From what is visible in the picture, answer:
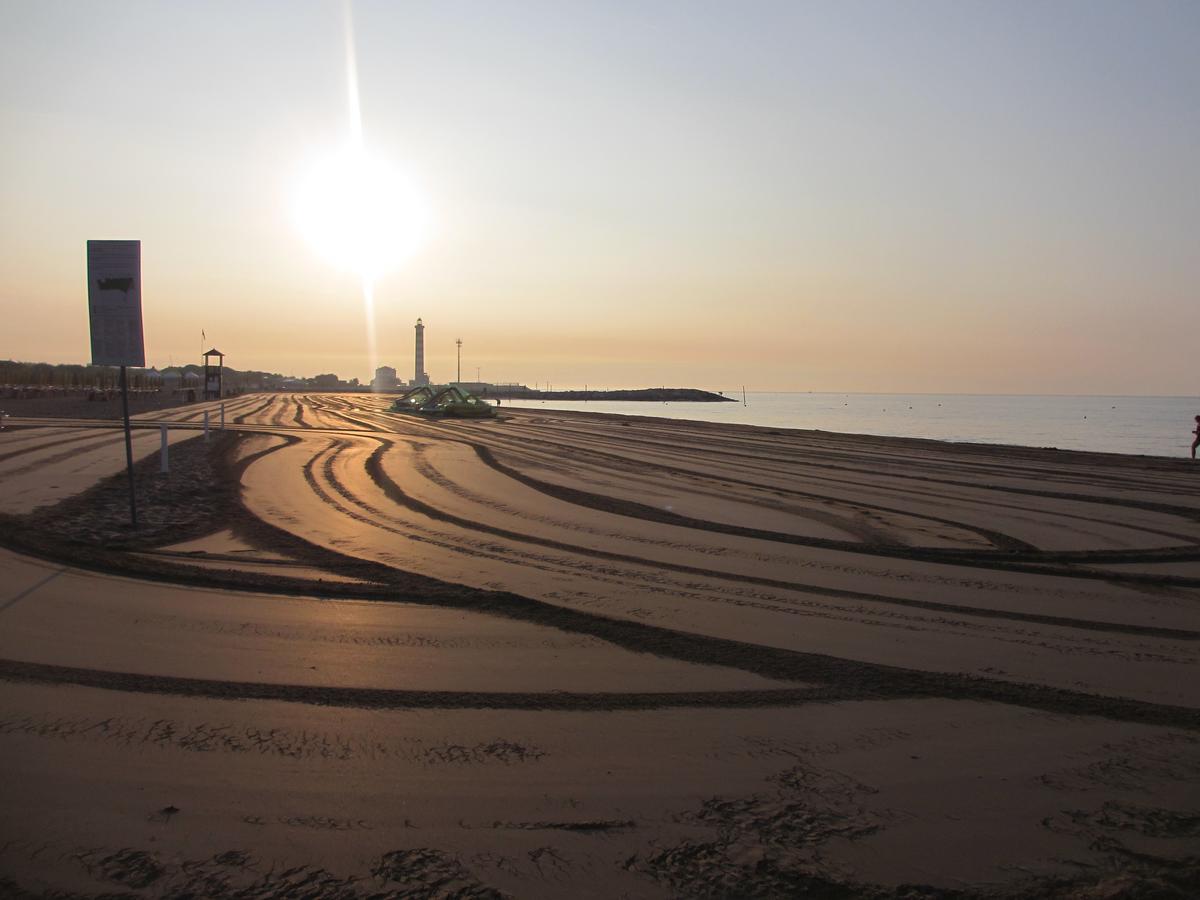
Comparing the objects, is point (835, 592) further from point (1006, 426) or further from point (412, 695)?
point (1006, 426)

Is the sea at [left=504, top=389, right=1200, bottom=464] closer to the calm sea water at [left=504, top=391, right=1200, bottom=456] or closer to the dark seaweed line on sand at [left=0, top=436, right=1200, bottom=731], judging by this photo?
the calm sea water at [left=504, top=391, right=1200, bottom=456]

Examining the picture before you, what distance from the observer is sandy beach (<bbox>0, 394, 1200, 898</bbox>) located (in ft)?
11.0

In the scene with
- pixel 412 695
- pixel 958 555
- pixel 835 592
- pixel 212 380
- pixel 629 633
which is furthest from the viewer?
pixel 212 380

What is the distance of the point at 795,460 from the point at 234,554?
61.5ft

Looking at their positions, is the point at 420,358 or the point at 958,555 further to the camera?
the point at 420,358

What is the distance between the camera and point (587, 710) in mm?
4914

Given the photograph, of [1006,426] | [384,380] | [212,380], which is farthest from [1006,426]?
[384,380]

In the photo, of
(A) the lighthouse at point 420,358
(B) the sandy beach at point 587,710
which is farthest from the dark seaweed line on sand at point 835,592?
(A) the lighthouse at point 420,358

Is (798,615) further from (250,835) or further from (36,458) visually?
(36,458)

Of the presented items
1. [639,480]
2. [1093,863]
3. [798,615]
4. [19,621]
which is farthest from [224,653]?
[639,480]

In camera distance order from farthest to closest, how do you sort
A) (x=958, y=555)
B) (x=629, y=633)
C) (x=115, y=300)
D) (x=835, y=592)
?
1. (x=958, y=555)
2. (x=115, y=300)
3. (x=835, y=592)
4. (x=629, y=633)

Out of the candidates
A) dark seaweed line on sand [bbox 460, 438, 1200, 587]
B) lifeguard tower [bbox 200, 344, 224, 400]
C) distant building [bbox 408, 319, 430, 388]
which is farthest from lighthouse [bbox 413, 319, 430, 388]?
dark seaweed line on sand [bbox 460, 438, 1200, 587]

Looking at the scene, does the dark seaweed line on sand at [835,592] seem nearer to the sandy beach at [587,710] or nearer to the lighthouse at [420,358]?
the sandy beach at [587,710]

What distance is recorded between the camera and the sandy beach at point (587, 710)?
3.34 metres
